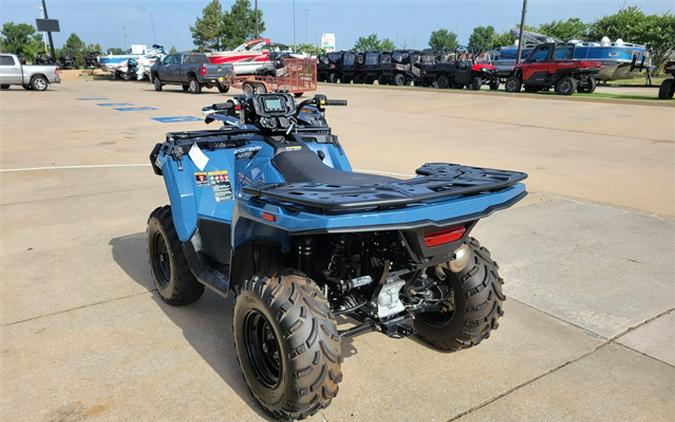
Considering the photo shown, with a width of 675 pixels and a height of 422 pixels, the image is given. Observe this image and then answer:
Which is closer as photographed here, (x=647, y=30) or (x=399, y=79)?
(x=399, y=79)

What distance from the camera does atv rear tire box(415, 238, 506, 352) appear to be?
292 centimetres

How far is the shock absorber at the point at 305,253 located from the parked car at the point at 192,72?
20551mm

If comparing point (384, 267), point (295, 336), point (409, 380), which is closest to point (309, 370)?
point (295, 336)

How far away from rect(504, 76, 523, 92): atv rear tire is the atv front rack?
22.7m

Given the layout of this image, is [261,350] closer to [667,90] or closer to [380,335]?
[380,335]

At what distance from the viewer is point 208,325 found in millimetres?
3475

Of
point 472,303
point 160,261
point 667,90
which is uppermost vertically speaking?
point 667,90

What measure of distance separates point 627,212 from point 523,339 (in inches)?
141

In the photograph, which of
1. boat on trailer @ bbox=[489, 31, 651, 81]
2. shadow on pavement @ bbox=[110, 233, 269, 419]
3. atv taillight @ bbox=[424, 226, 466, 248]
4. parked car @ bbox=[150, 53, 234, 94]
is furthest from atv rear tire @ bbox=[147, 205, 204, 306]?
boat on trailer @ bbox=[489, 31, 651, 81]

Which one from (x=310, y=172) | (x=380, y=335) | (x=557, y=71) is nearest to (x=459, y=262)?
(x=380, y=335)

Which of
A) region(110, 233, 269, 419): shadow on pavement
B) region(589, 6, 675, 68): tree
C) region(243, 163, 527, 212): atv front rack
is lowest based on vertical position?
region(110, 233, 269, 419): shadow on pavement

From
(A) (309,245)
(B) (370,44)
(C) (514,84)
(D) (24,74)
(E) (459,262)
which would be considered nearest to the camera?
(A) (309,245)

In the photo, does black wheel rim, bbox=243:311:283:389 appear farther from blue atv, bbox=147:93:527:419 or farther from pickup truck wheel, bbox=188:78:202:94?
pickup truck wheel, bbox=188:78:202:94

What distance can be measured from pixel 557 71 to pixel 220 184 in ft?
70.0
